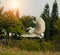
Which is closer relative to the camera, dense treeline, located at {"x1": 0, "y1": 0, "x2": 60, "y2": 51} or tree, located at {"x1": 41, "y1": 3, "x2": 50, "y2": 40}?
dense treeline, located at {"x1": 0, "y1": 0, "x2": 60, "y2": 51}

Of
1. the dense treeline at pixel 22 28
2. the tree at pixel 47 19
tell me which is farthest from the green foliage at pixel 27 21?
the tree at pixel 47 19

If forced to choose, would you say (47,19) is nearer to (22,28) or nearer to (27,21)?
(27,21)

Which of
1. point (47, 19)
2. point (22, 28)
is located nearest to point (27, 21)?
point (47, 19)

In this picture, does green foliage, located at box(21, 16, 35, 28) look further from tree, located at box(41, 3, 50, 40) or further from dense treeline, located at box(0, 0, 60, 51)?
tree, located at box(41, 3, 50, 40)

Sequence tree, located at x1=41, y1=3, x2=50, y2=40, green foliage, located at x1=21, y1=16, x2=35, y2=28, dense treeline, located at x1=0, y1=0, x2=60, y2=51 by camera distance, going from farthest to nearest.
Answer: green foliage, located at x1=21, y1=16, x2=35, y2=28 < tree, located at x1=41, y1=3, x2=50, y2=40 < dense treeline, located at x1=0, y1=0, x2=60, y2=51

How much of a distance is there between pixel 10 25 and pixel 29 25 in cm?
1779

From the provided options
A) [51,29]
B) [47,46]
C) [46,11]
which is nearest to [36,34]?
[51,29]

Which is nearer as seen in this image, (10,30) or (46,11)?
(10,30)

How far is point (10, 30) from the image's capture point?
4159 centimetres

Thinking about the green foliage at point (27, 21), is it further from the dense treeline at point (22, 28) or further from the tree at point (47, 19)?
the tree at point (47, 19)

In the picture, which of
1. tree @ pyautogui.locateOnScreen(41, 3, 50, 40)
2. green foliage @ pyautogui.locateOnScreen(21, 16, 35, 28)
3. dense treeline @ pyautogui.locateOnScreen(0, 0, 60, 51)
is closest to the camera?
dense treeline @ pyautogui.locateOnScreen(0, 0, 60, 51)

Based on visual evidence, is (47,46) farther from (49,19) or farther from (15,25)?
(49,19)

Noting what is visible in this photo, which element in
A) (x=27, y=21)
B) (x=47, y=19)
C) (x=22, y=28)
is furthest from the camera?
(x=27, y=21)

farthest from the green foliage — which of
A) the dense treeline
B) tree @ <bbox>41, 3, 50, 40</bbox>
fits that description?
tree @ <bbox>41, 3, 50, 40</bbox>
